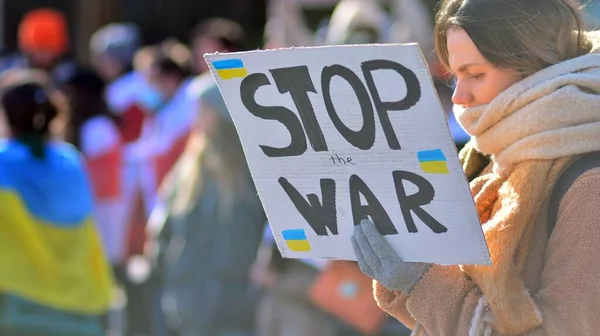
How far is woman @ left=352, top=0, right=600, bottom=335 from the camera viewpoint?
2.52 m

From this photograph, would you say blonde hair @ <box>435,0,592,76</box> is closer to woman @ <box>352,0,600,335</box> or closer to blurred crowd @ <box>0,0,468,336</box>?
woman @ <box>352,0,600,335</box>

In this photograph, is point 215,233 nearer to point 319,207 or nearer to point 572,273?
point 319,207

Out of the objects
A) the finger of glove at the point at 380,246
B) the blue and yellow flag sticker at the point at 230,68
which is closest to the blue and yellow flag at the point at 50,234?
the blue and yellow flag sticker at the point at 230,68

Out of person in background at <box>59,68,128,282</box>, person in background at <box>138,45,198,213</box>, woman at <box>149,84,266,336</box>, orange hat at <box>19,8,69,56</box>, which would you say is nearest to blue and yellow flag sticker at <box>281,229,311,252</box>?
woman at <box>149,84,266,336</box>

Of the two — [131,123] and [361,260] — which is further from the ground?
[361,260]

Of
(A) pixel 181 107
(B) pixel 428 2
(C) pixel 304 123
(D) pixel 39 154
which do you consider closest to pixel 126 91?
(A) pixel 181 107

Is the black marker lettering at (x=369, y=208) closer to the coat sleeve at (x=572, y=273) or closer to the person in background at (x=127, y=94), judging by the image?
the coat sleeve at (x=572, y=273)

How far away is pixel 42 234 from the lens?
16.6 ft

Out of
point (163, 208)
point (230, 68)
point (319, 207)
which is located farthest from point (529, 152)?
point (163, 208)

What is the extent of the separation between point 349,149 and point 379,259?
248 mm

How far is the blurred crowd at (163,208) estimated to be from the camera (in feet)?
16.6

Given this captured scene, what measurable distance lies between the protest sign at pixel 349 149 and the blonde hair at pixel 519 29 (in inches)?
11.2

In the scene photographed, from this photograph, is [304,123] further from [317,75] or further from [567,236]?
[567,236]

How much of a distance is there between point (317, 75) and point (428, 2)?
8615 millimetres
